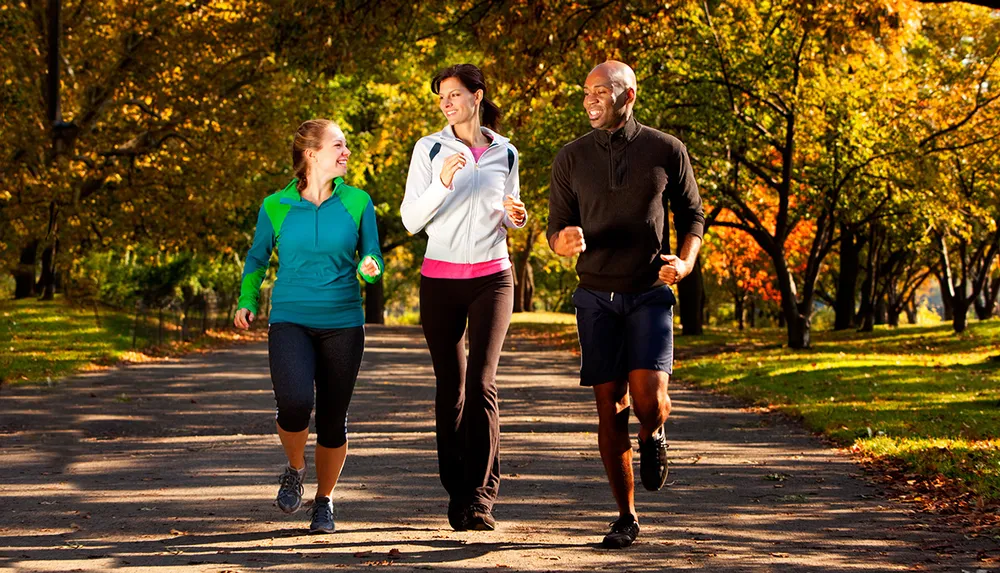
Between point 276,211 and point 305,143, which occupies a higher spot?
point 305,143

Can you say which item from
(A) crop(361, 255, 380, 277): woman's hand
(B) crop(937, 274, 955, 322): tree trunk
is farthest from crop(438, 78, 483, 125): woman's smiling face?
(B) crop(937, 274, 955, 322): tree trunk

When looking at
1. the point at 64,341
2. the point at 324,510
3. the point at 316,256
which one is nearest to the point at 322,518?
the point at 324,510

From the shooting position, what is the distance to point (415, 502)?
7703 millimetres

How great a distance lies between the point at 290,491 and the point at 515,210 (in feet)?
5.66

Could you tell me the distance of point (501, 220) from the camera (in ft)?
21.6

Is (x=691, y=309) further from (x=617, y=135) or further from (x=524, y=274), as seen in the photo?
(x=617, y=135)

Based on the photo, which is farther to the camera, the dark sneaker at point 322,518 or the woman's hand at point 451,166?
the dark sneaker at point 322,518

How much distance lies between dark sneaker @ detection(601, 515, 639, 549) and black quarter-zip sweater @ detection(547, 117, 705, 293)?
43.2 inches

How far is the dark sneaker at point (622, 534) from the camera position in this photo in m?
6.25

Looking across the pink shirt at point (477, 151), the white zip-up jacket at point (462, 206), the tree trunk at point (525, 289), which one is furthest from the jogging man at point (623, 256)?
the tree trunk at point (525, 289)

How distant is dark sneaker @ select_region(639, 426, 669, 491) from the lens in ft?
21.1

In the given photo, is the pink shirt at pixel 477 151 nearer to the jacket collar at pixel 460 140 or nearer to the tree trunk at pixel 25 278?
the jacket collar at pixel 460 140

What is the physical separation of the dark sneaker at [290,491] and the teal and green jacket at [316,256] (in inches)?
29.8

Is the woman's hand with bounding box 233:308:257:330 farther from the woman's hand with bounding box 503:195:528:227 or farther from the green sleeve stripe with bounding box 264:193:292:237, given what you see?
the woman's hand with bounding box 503:195:528:227
